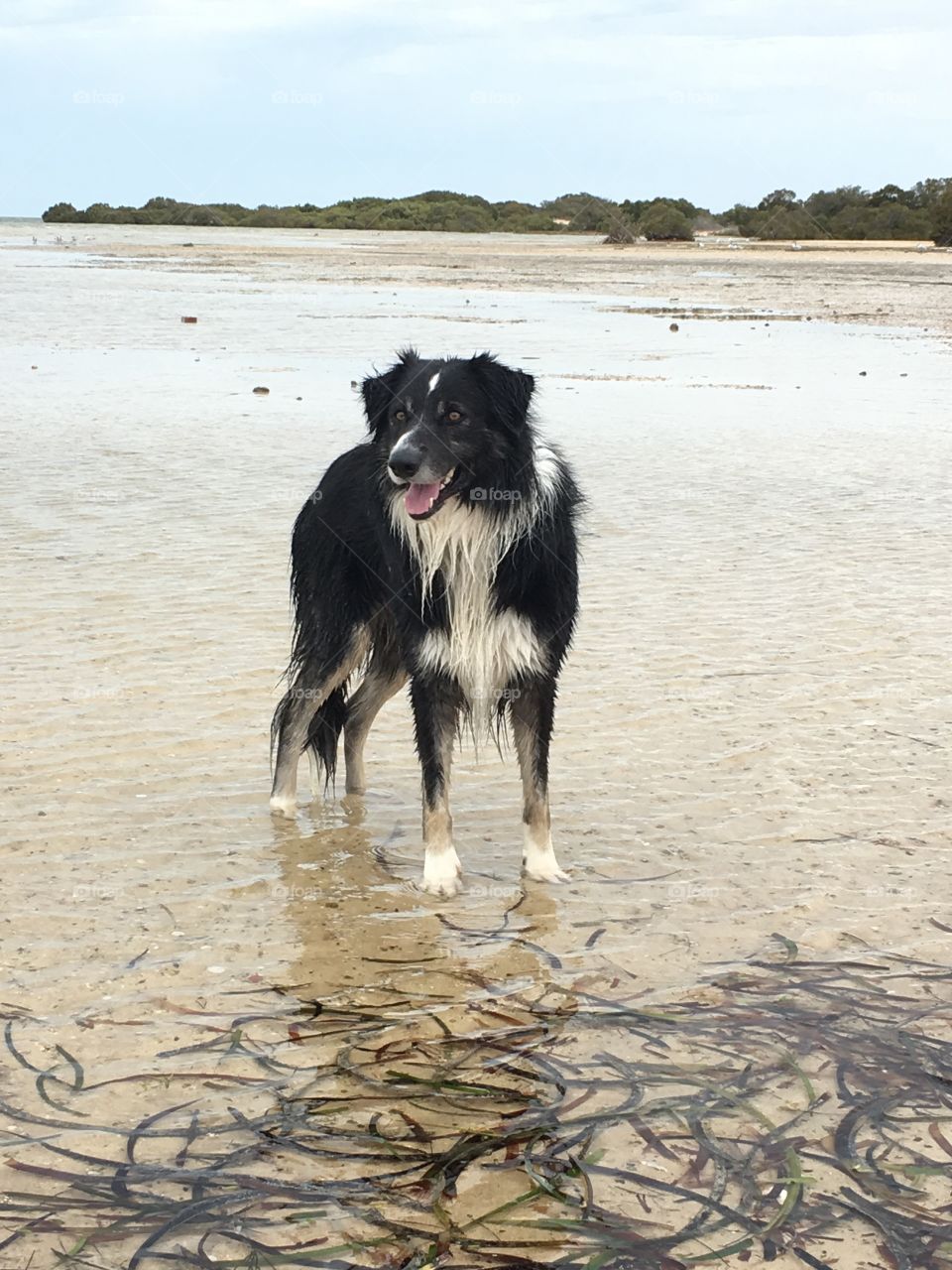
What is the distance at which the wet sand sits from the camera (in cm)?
396

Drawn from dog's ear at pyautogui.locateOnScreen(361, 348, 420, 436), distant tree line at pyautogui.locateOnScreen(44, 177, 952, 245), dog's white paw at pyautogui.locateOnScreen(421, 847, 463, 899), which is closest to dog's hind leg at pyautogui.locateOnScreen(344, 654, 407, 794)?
dog's white paw at pyautogui.locateOnScreen(421, 847, 463, 899)

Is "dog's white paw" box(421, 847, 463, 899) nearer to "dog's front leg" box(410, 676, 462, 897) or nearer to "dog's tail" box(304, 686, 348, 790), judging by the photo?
"dog's front leg" box(410, 676, 462, 897)

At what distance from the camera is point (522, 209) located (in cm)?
7850

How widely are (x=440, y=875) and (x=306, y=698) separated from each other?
101 cm

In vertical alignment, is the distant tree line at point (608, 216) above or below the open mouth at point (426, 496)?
above

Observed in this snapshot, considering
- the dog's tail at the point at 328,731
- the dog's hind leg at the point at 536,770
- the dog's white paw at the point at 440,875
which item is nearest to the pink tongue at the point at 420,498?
the dog's hind leg at the point at 536,770

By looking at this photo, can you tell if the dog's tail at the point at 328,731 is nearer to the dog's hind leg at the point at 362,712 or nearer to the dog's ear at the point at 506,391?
the dog's hind leg at the point at 362,712

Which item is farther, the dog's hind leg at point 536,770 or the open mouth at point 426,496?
the dog's hind leg at point 536,770

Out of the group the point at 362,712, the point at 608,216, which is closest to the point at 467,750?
the point at 362,712

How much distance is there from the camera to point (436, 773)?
14.9 feet

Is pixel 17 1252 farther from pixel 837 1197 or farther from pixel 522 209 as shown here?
pixel 522 209

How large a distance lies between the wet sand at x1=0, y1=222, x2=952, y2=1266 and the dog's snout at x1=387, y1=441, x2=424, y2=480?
132 centimetres

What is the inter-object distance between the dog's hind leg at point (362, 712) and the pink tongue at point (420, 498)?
1.19 meters

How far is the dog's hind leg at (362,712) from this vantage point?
17.6 feet
